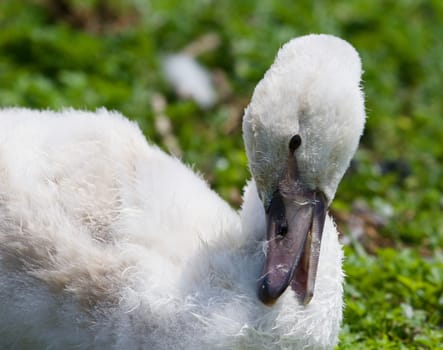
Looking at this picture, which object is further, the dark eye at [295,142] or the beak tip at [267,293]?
the dark eye at [295,142]

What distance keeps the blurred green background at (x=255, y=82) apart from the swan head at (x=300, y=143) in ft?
4.05

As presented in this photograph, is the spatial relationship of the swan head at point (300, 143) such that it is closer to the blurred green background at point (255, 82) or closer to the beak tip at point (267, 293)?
the beak tip at point (267, 293)

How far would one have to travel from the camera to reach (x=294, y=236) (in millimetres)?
4664

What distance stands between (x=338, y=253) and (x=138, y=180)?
3.38 ft

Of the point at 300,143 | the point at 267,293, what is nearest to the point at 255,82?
the point at 300,143

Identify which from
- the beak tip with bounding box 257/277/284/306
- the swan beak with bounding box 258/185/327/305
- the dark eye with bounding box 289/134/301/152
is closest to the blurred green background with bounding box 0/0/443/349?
the swan beak with bounding box 258/185/327/305

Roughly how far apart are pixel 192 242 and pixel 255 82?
4.34 m

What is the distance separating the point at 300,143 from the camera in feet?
15.1

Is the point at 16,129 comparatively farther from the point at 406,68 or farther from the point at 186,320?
the point at 406,68

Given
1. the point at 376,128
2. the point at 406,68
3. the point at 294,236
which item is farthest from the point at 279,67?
the point at 406,68

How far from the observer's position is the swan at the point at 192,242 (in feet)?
14.6

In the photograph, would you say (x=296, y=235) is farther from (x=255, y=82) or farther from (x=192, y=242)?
(x=255, y=82)

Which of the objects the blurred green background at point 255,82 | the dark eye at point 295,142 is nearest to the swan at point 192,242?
the dark eye at point 295,142

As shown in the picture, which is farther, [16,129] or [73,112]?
[73,112]
